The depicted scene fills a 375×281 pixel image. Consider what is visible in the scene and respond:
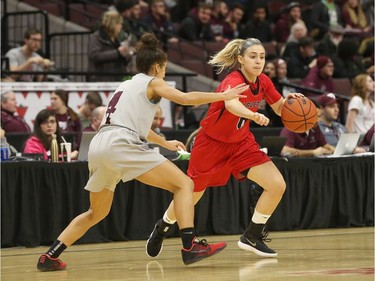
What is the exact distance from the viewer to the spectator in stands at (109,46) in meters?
14.9

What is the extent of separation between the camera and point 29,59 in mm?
14578

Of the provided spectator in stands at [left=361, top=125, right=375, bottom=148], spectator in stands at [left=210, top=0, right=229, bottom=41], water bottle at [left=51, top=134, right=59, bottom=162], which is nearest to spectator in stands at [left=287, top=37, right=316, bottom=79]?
spectator in stands at [left=210, top=0, right=229, bottom=41]

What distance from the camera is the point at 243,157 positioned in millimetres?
9055

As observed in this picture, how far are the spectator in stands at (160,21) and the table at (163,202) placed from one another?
5.87 m

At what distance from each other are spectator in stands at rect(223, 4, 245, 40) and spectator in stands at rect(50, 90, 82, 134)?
237 inches

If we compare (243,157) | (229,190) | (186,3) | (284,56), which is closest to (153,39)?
(243,157)

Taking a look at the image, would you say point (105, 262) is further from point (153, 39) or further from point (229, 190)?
point (229, 190)

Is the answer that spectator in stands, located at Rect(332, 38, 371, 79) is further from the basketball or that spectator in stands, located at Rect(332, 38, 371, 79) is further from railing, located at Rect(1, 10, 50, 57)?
the basketball

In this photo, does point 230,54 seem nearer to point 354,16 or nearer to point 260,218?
point 260,218

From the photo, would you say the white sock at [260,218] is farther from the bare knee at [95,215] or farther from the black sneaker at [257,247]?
the bare knee at [95,215]

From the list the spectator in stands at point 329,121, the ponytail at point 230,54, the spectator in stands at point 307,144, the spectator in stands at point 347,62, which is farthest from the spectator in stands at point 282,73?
the ponytail at point 230,54

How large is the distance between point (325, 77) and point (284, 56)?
149 cm

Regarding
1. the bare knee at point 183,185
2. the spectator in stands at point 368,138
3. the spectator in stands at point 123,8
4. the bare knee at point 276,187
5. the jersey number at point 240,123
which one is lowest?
the spectator in stands at point 368,138

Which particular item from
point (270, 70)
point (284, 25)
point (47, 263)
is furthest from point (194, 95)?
point (284, 25)
